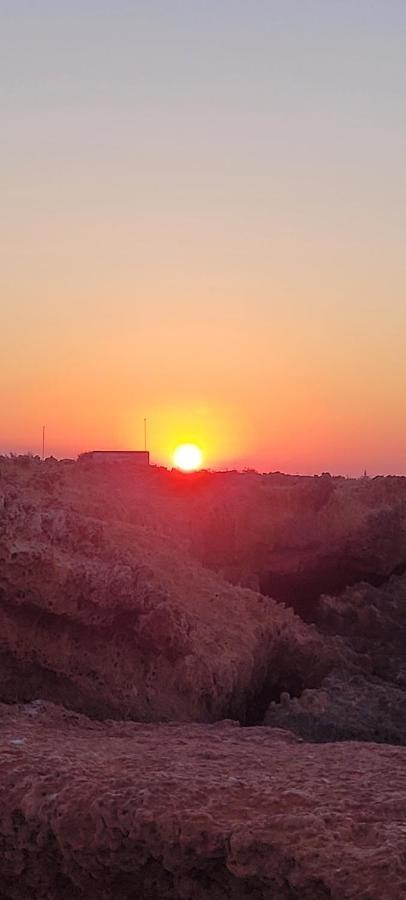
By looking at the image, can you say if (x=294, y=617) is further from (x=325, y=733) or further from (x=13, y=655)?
(x=13, y=655)

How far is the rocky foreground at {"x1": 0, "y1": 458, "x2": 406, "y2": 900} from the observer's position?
3168mm

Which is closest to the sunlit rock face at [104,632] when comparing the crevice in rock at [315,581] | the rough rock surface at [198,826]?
the rough rock surface at [198,826]

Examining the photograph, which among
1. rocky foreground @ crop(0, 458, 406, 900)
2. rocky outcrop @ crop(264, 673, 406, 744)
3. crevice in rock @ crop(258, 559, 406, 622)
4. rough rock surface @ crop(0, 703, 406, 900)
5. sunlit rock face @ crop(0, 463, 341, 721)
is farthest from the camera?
crevice in rock @ crop(258, 559, 406, 622)

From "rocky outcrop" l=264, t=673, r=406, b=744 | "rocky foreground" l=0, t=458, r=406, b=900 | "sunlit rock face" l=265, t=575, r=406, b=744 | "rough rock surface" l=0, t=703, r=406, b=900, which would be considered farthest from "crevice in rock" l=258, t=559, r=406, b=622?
"rough rock surface" l=0, t=703, r=406, b=900

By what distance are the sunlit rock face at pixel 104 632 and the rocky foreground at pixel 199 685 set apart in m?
0.01

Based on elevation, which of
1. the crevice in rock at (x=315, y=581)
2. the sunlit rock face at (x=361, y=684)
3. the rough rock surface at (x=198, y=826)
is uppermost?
the crevice in rock at (x=315, y=581)

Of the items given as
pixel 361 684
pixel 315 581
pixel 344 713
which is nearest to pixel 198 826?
pixel 344 713

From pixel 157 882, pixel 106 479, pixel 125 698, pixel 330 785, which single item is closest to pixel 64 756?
pixel 157 882

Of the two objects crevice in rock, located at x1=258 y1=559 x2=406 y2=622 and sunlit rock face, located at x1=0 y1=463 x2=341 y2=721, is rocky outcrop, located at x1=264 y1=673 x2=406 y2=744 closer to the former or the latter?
sunlit rock face, located at x1=0 y1=463 x2=341 y2=721

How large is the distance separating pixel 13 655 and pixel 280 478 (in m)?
6.21

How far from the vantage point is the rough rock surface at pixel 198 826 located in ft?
9.61

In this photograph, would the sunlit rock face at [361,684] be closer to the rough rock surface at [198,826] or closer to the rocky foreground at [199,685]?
the rocky foreground at [199,685]

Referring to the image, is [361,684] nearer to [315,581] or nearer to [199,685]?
[199,685]

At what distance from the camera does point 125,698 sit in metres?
5.67
